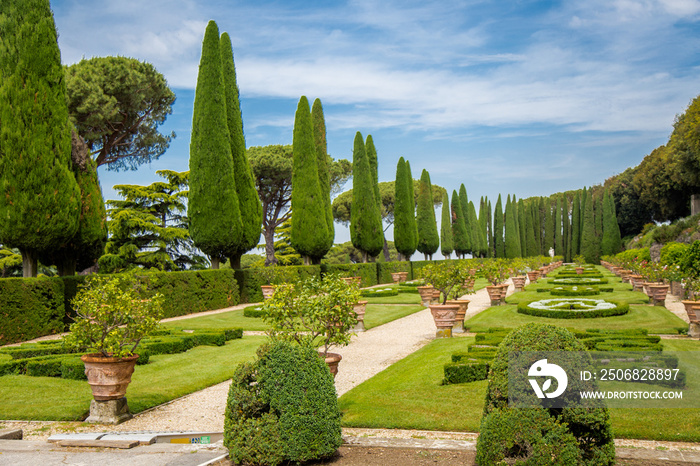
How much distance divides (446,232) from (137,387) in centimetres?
4300

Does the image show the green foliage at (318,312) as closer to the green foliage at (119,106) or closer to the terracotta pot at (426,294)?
the terracotta pot at (426,294)

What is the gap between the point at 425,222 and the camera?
134ft

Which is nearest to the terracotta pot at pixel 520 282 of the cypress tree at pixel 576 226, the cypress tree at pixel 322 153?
the cypress tree at pixel 322 153

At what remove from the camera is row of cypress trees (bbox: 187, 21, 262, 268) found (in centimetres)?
1941

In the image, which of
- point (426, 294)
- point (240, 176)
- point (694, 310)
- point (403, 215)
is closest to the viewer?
point (694, 310)

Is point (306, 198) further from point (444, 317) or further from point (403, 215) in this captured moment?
point (444, 317)

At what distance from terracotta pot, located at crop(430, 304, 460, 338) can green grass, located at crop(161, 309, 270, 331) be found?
4643 millimetres

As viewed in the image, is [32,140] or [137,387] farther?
[32,140]

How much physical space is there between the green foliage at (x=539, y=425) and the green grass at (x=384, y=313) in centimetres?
982

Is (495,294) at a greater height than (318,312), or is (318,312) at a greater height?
(318,312)

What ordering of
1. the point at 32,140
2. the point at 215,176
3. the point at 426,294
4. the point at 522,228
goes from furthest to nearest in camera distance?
the point at 522,228 → the point at 215,176 → the point at 426,294 → the point at 32,140

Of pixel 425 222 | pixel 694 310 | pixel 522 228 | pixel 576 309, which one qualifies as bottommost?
pixel 576 309

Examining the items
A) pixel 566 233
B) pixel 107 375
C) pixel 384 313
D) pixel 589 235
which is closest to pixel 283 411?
pixel 107 375

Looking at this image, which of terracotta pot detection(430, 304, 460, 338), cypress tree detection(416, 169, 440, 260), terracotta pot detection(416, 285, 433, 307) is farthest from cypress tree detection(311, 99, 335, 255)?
terracotta pot detection(430, 304, 460, 338)
